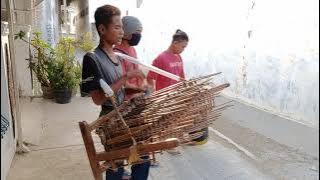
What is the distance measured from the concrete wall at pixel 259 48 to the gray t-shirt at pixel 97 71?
1.04 meters

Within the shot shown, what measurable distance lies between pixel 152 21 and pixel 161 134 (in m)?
4.46

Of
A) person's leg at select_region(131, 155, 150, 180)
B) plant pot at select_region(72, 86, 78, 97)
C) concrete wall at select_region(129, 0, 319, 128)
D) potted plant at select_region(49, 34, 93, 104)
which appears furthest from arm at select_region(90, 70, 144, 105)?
→ plant pot at select_region(72, 86, 78, 97)

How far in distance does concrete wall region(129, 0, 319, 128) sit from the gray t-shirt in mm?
1038

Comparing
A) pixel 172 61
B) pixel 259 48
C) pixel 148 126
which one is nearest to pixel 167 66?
pixel 172 61

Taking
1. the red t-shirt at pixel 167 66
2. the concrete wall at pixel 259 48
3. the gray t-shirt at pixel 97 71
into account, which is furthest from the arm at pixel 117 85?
the red t-shirt at pixel 167 66

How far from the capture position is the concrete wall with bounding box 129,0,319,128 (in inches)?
89.9

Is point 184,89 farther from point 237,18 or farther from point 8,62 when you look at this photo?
point 8,62

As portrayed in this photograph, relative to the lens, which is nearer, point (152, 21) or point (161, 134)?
point (161, 134)

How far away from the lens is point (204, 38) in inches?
157

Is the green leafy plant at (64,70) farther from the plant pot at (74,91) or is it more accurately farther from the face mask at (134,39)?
the face mask at (134,39)

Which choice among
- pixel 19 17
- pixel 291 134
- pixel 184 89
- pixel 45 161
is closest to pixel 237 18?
pixel 291 134

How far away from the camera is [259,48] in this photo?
3158 mm

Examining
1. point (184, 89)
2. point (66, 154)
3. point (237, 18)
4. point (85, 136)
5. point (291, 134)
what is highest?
point (237, 18)

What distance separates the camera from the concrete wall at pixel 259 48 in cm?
228
